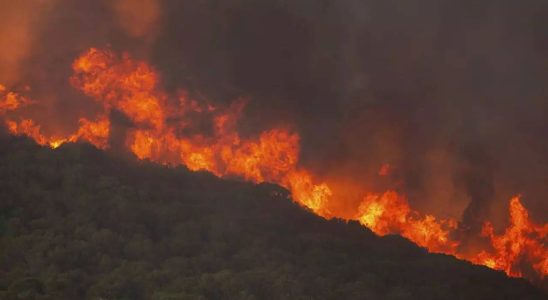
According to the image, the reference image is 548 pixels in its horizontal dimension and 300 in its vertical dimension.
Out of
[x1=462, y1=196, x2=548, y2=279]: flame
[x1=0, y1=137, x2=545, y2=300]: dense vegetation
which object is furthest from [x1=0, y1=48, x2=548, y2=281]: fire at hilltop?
[x1=0, y1=137, x2=545, y2=300]: dense vegetation

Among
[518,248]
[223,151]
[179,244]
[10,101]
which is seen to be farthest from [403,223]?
[10,101]

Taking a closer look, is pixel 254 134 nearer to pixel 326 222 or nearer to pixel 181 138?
pixel 181 138

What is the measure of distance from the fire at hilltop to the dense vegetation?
4932 mm

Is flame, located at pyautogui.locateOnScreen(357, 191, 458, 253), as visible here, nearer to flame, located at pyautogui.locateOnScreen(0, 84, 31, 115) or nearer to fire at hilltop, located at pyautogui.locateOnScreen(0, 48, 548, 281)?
fire at hilltop, located at pyautogui.locateOnScreen(0, 48, 548, 281)

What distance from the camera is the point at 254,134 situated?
224 ft

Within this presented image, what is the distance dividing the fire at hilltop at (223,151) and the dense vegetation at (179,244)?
4.93 metres

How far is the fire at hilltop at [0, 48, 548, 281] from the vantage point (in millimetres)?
62156

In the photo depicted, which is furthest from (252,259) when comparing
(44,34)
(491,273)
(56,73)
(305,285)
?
(44,34)

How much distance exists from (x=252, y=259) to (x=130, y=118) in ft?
61.0

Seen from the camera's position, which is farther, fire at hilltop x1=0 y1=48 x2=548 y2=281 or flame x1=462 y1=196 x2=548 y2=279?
fire at hilltop x1=0 y1=48 x2=548 y2=281

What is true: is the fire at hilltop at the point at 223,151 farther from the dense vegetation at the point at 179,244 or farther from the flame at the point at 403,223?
the dense vegetation at the point at 179,244

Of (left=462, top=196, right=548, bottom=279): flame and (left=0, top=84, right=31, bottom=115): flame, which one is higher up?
(left=0, top=84, right=31, bottom=115): flame

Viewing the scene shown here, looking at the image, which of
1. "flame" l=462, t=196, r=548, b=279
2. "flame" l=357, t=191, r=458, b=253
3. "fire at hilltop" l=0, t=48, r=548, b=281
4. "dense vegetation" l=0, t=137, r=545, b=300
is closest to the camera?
"dense vegetation" l=0, t=137, r=545, b=300

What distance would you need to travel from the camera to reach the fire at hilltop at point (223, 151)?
204ft
